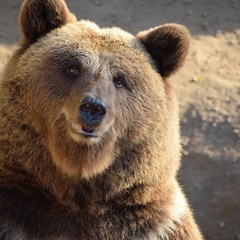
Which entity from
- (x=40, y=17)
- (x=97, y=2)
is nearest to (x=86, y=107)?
(x=40, y=17)

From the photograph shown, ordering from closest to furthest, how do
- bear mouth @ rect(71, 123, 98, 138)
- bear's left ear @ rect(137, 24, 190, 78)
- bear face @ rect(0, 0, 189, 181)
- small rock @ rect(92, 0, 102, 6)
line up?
bear mouth @ rect(71, 123, 98, 138)
bear face @ rect(0, 0, 189, 181)
bear's left ear @ rect(137, 24, 190, 78)
small rock @ rect(92, 0, 102, 6)

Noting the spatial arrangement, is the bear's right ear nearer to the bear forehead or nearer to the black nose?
the bear forehead

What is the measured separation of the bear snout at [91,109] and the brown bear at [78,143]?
0.50 ft

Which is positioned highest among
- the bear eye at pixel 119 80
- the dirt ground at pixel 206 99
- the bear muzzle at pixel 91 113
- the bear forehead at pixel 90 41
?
the bear forehead at pixel 90 41

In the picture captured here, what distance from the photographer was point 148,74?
5.63m

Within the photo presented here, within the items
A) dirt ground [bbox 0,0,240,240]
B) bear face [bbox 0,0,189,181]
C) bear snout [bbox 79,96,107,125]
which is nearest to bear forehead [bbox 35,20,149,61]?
bear face [bbox 0,0,189,181]

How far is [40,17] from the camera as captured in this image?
568 centimetres

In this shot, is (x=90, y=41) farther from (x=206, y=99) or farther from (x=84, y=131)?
(x=206, y=99)

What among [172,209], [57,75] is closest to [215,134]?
[172,209]

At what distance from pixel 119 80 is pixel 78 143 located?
60cm

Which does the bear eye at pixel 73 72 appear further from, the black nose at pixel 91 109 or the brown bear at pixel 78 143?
the black nose at pixel 91 109

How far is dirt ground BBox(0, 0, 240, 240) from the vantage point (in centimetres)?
948

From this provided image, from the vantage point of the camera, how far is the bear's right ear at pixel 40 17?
18.5 feet

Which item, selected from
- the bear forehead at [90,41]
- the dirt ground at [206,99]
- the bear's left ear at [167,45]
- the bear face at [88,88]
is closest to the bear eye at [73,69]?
the bear face at [88,88]
